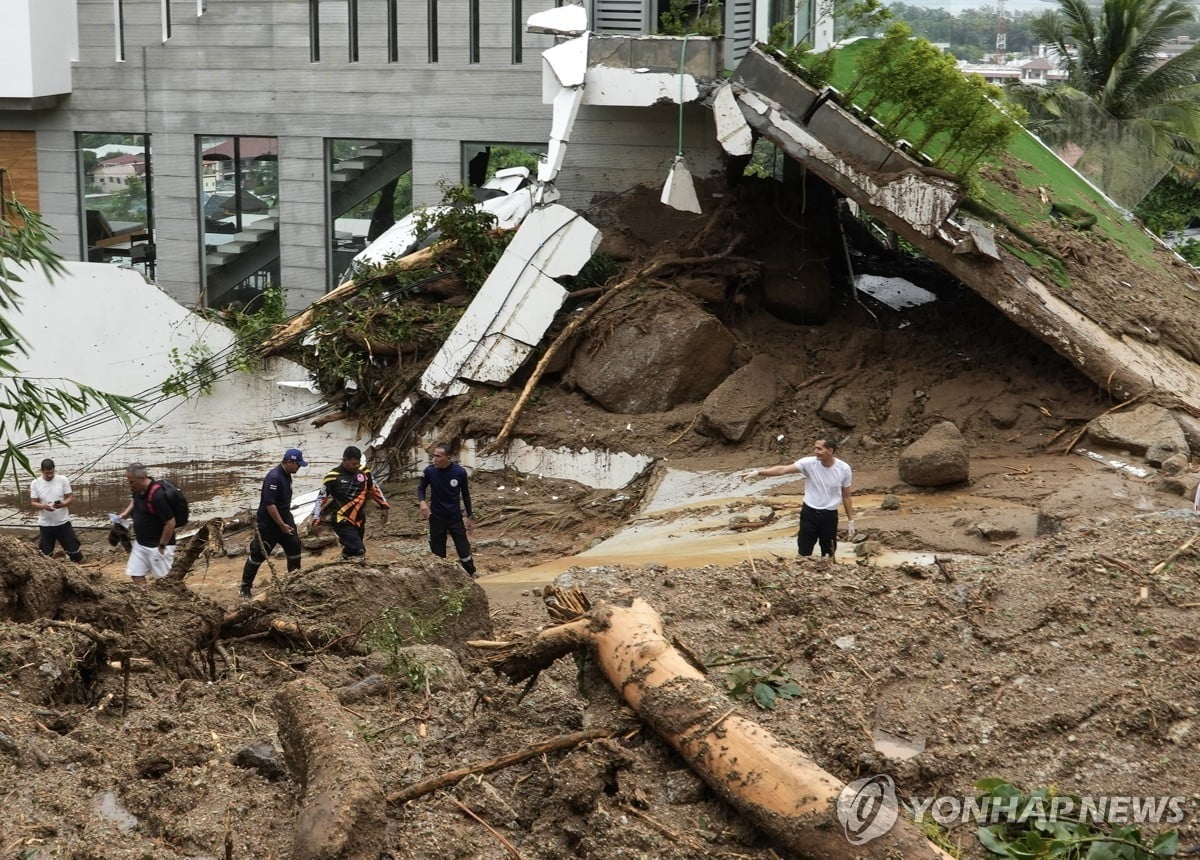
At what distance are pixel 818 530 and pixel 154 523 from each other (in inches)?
213

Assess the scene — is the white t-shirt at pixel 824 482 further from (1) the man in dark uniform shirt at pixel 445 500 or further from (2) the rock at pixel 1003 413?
(2) the rock at pixel 1003 413

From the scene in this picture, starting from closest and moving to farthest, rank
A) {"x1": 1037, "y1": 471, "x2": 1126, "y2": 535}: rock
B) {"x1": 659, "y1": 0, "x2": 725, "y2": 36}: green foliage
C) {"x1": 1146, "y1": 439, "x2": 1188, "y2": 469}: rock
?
{"x1": 1037, "y1": 471, "x2": 1126, "y2": 535}: rock → {"x1": 1146, "y1": 439, "x2": 1188, "y2": 469}: rock → {"x1": 659, "y1": 0, "x2": 725, "y2": 36}: green foliage

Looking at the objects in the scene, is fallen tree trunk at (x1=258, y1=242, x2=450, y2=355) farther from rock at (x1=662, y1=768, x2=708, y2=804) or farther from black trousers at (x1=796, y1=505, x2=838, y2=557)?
rock at (x1=662, y1=768, x2=708, y2=804)

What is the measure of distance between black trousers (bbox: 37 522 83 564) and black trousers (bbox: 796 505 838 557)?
24.0 ft

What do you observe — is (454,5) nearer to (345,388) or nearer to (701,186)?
(701,186)

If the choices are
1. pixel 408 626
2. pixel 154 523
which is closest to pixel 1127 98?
pixel 154 523

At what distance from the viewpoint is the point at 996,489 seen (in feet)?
36.4

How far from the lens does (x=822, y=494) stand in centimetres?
936

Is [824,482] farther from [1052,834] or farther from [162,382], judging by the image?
[162,382]

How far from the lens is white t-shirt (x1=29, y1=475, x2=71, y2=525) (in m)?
12.3

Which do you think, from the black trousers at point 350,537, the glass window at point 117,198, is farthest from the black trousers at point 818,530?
the glass window at point 117,198

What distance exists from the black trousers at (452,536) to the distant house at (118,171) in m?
9.87

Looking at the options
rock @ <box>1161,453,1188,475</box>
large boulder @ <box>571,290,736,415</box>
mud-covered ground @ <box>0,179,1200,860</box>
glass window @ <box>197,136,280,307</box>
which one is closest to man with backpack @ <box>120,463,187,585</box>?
mud-covered ground @ <box>0,179,1200,860</box>

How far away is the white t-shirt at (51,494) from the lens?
12320 mm
